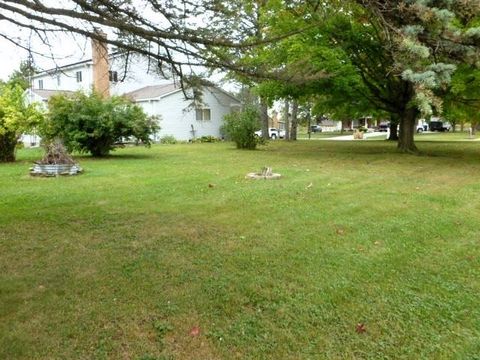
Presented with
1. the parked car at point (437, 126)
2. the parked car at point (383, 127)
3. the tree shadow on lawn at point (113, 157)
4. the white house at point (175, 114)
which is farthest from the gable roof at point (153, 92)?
the parked car at point (437, 126)

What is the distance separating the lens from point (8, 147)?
14.7 m

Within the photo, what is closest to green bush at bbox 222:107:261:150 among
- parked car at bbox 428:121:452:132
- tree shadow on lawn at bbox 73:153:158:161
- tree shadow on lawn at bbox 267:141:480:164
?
tree shadow on lawn at bbox 267:141:480:164

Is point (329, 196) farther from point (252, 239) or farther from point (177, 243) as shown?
point (177, 243)

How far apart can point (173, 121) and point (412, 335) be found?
94.0 feet

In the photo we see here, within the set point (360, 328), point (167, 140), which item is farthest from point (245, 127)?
point (360, 328)

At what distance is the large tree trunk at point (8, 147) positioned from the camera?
47.7 ft

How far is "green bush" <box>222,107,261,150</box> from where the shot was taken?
20703mm

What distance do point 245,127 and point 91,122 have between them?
7691 millimetres

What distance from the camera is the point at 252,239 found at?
5.13 metres

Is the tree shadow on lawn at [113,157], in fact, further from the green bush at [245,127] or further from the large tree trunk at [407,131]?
the large tree trunk at [407,131]

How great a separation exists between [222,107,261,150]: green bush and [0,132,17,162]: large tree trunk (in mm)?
9557

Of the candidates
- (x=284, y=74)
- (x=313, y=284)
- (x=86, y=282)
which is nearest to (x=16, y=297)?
(x=86, y=282)

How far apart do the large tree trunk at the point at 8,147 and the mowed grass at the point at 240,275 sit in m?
7.82

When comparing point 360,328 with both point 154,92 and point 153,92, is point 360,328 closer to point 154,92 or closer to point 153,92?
point 154,92
